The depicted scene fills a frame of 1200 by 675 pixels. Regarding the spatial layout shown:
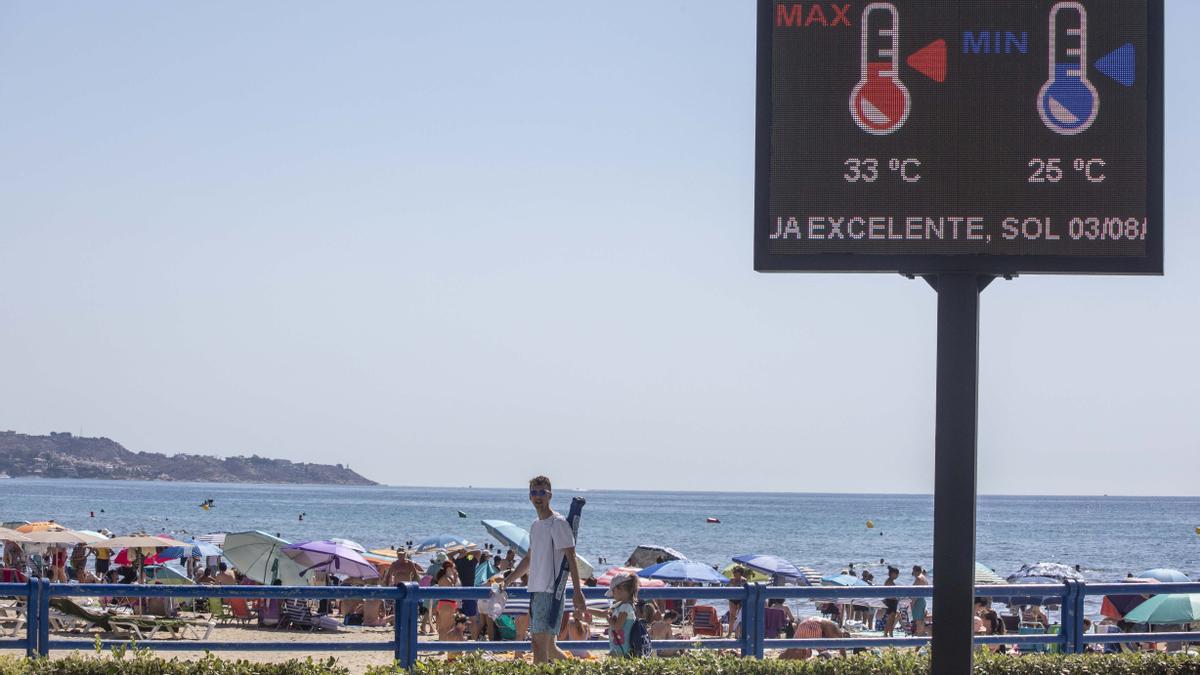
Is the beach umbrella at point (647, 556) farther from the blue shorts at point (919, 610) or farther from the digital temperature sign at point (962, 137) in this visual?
the digital temperature sign at point (962, 137)

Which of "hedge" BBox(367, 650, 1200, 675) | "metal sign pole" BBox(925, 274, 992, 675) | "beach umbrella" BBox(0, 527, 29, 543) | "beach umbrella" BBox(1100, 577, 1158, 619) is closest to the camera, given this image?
"metal sign pole" BBox(925, 274, 992, 675)

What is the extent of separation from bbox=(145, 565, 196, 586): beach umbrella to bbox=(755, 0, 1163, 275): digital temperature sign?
21.6m

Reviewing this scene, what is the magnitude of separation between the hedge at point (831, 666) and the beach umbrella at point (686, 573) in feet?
52.3

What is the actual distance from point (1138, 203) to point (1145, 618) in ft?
50.5

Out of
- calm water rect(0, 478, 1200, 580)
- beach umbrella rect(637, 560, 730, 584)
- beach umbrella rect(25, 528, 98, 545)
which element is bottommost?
calm water rect(0, 478, 1200, 580)

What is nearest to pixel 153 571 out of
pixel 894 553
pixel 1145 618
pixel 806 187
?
pixel 1145 618

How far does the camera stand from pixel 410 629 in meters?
10.5

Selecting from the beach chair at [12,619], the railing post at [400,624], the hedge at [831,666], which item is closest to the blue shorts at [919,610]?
the hedge at [831,666]

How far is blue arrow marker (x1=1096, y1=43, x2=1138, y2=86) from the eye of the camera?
829cm

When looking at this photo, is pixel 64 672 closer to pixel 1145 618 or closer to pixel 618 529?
pixel 1145 618

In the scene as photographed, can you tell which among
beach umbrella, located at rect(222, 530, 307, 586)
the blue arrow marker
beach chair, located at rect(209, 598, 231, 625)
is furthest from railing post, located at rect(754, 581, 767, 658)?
beach umbrella, located at rect(222, 530, 307, 586)

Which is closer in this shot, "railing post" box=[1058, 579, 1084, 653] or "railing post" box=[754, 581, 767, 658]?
"railing post" box=[754, 581, 767, 658]

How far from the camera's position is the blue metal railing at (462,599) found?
10477 mm

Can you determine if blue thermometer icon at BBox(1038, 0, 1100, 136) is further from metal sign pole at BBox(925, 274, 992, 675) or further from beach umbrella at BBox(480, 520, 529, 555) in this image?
beach umbrella at BBox(480, 520, 529, 555)
